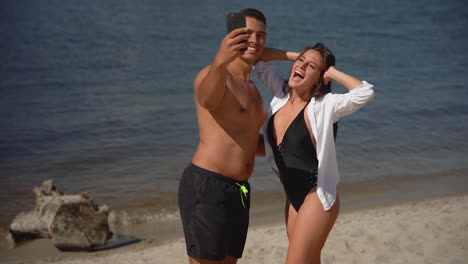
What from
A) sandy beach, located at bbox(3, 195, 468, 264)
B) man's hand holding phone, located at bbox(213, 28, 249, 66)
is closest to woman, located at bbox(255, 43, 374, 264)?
man's hand holding phone, located at bbox(213, 28, 249, 66)

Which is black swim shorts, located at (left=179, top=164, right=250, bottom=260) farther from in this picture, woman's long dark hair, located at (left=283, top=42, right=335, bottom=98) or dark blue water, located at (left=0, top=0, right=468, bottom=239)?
dark blue water, located at (left=0, top=0, right=468, bottom=239)

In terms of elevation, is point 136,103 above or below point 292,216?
below

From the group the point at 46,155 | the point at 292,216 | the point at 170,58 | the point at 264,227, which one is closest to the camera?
the point at 292,216

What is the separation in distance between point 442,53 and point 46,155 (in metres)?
14.9

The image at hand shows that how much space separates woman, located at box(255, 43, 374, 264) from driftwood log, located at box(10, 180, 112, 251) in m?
3.55

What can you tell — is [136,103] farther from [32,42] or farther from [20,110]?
[32,42]

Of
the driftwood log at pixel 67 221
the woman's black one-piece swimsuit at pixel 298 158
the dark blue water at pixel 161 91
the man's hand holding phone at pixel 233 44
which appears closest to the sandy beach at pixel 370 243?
the driftwood log at pixel 67 221

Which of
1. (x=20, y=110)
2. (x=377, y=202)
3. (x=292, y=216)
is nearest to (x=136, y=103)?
(x=20, y=110)

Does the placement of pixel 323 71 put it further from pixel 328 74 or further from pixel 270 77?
pixel 270 77

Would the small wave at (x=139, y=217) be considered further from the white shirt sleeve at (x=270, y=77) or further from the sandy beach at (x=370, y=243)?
the white shirt sleeve at (x=270, y=77)

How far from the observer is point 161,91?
15.3 metres

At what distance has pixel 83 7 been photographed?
26.7m

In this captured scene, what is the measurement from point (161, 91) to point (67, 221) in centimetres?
857

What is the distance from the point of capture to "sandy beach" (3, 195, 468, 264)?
6023 millimetres
